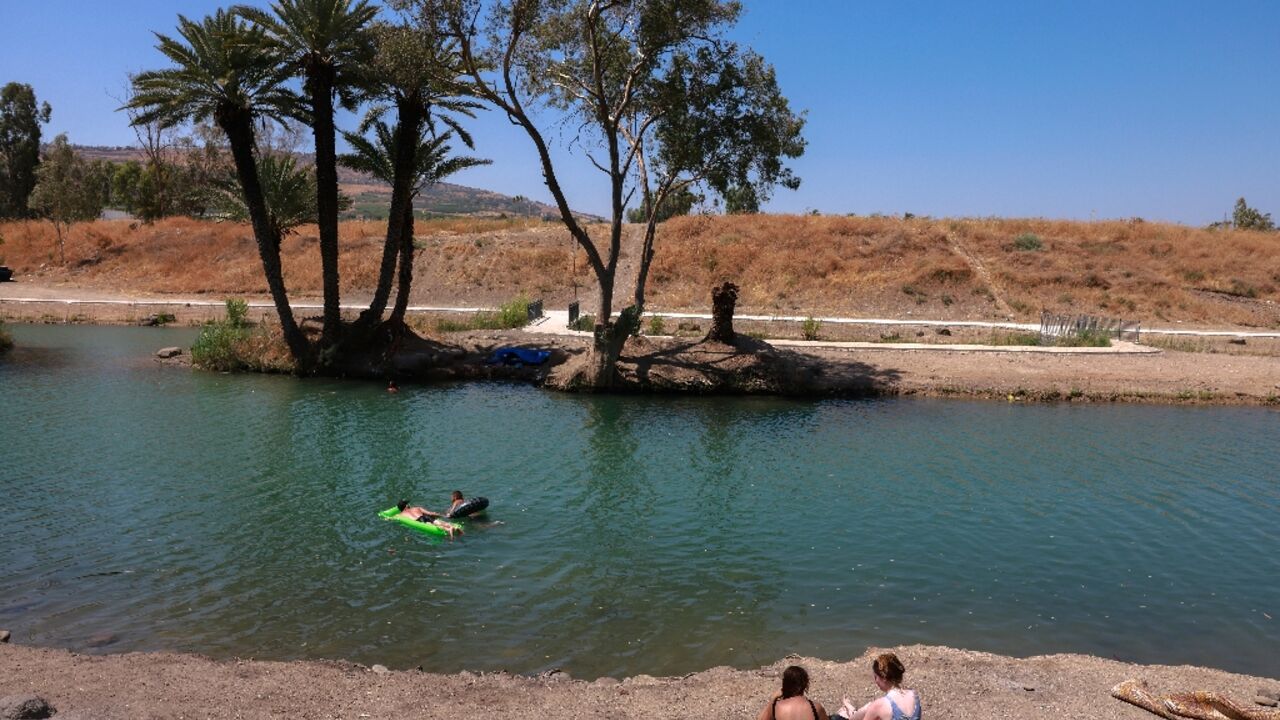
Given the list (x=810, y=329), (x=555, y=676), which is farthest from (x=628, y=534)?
(x=810, y=329)

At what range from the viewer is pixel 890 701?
30.1 feet

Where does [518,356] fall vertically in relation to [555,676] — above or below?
above

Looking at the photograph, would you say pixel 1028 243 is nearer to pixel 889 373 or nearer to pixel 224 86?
pixel 889 373

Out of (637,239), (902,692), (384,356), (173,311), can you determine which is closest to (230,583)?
(902,692)

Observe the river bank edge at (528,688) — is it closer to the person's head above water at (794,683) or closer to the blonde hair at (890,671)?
the blonde hair at (890,671)

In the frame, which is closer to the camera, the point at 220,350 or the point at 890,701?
the point at 890,701

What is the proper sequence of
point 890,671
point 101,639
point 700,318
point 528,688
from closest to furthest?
point 890,671 → point 528,688 → point 101,639 → point 700,318

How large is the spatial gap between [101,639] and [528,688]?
18.9 feet

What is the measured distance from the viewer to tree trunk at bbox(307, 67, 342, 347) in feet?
102

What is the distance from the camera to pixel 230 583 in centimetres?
1404

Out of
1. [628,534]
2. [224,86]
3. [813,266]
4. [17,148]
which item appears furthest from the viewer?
[17,148]

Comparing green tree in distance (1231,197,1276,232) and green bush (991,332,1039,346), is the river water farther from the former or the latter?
green tree in distance (1231,197,1276,232)

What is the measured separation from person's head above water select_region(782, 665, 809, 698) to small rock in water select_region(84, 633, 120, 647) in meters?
8.66

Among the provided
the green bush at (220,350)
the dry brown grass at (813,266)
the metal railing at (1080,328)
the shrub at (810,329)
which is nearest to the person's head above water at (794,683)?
the green bush at (220,350)
